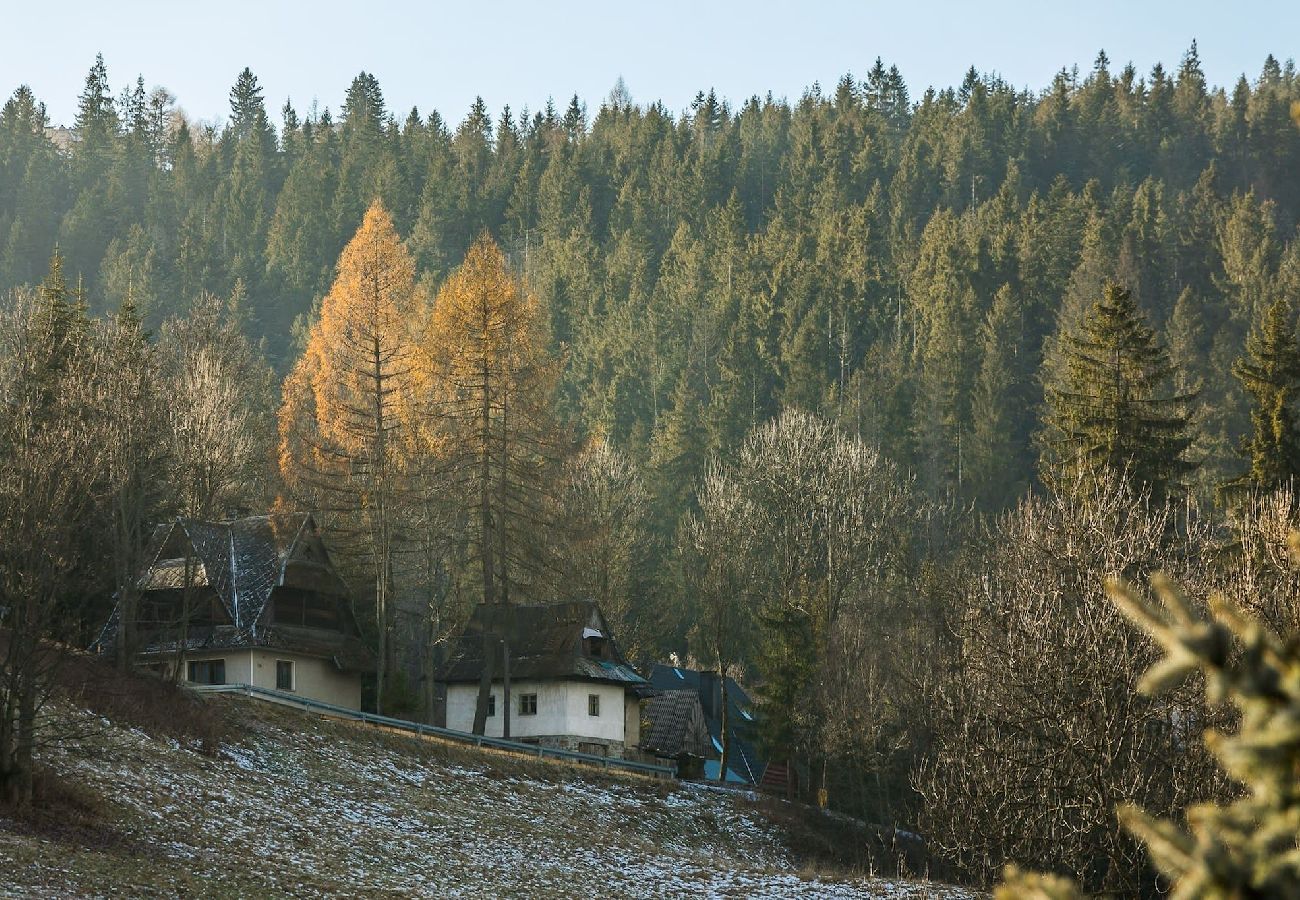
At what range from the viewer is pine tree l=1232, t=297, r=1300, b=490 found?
48.8 meters

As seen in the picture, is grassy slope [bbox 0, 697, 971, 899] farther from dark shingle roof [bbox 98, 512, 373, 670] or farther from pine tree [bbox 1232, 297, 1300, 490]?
pine tree [bbox 1232, 297, 1300, 490]

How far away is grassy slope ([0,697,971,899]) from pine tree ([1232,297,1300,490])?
1760 cm

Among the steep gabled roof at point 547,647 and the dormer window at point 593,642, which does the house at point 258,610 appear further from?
the dormer window at point 593,642

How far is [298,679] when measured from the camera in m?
54.7

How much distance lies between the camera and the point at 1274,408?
49656 mm

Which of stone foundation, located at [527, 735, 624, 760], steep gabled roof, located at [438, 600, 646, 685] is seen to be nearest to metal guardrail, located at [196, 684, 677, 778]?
stone foundation, located at [527, 735, 624, 760]

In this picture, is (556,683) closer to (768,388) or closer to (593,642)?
(593,642)

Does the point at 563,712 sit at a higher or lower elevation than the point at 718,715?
higher

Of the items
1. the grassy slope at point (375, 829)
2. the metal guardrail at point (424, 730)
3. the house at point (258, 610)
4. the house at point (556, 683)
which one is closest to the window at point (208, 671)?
the house at point (258, 610)

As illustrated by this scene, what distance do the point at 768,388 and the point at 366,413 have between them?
53.4 metres

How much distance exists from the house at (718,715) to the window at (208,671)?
58.7 feet

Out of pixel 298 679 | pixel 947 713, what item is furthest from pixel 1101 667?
pixel 298 679

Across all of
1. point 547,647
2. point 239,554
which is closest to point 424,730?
point 547,647

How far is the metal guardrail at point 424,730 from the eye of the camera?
4722 cm
